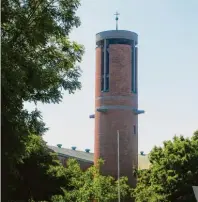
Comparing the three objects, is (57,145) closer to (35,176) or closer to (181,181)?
(181,181)

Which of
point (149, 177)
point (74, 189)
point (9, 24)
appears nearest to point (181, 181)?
point (149, 177)

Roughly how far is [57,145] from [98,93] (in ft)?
40.6

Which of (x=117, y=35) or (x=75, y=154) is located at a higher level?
(x=117, y=35)

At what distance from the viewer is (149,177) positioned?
3428 cm

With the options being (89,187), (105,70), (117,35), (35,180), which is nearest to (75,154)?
(105,70)

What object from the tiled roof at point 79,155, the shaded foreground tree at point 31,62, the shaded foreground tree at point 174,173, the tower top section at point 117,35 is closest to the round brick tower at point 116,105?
the tower top section at point 117,35

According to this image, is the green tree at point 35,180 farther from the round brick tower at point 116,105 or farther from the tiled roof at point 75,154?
the tiled roof at point 75,154

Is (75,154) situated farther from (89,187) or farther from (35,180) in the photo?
(35,180)

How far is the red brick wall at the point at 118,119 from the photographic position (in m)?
39.3

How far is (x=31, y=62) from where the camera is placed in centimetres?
1002

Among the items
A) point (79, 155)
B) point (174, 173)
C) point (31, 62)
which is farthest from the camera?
point (79, 155)

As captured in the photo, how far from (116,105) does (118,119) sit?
3.64 ft

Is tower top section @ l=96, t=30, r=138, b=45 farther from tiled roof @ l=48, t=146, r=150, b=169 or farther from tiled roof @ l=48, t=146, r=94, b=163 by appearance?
tiled roof @ l=48, t=146, r=94, b=163

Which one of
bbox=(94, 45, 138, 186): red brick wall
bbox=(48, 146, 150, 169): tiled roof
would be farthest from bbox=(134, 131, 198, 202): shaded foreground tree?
bbox=(48, 146, 150, 169): tiled roof
